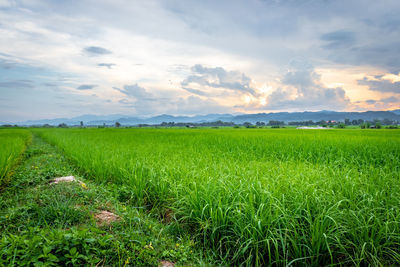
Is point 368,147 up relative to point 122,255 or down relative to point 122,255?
up

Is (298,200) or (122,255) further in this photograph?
(298,200)

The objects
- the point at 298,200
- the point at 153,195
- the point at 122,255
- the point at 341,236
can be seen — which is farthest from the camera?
the point at 153,195

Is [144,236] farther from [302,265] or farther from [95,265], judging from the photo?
[302,265]

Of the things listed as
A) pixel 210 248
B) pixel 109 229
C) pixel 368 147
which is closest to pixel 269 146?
pixel 368 147

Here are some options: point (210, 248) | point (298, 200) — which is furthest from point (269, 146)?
point (210, 248)

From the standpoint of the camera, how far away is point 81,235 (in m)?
2.59

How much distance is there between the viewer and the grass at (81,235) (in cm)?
239

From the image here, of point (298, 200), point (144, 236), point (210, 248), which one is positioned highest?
point (298, 200)

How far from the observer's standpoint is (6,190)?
221 inches

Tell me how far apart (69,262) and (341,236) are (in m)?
3.45

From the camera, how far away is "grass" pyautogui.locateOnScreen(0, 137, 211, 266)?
2.39 m

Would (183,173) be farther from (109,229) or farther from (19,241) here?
(19,241)

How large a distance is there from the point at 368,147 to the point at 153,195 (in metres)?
9.58

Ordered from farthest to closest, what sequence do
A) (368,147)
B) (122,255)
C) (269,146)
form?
(269,146), (368,147), (122,255)
